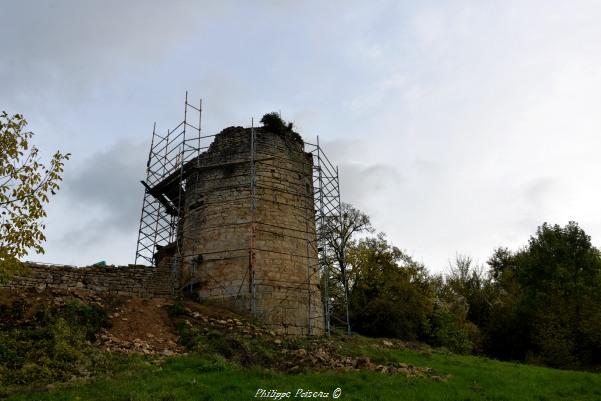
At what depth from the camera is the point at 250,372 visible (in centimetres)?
1051

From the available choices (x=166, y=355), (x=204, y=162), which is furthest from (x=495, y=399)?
(x=204, y=162)

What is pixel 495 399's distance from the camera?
10.4 meters

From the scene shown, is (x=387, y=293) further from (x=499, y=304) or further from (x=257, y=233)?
(x=257, y=233)

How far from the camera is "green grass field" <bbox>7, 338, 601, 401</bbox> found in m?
9.00

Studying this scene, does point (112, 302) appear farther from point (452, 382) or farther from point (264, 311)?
point (452, 382)

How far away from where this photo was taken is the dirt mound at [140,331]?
39.3 ft

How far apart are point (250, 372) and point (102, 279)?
21.5 feet

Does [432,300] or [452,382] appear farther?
[432,300]

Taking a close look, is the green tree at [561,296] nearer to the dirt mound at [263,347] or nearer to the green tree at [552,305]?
the green tree at [552,305]

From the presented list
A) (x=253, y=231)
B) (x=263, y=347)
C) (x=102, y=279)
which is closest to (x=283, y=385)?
(x=263, y=347)

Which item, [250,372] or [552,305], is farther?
[552,305]

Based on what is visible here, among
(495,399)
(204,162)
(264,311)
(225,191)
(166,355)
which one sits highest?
(204,162)

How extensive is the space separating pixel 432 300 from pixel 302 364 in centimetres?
1694

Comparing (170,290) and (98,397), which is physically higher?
(170,290)
